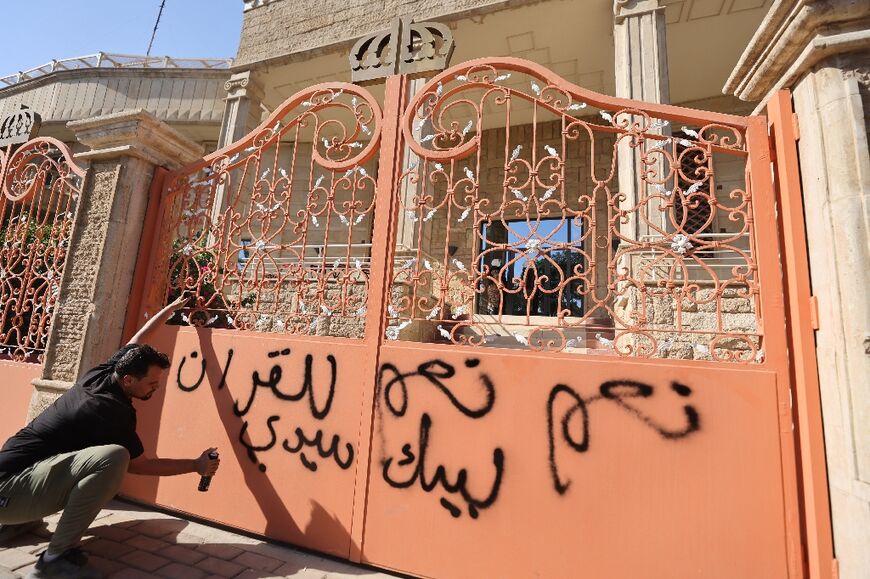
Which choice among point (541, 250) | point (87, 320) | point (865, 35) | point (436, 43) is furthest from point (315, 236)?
point (865, 35)

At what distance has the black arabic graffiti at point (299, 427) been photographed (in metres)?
2.36

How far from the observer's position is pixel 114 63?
12.7m

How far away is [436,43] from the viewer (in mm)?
2748

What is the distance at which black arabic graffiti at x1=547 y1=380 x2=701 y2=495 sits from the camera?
188 cm

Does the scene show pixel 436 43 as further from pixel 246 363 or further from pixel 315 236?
pixel 315 236

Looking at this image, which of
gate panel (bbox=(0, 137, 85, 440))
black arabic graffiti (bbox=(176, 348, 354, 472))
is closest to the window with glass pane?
black arabic graffiti (bbox=(176, 348, 354, 472))

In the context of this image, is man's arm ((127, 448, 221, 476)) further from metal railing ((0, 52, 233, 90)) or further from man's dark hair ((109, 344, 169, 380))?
metal railing ((0, 52, 233, 90))

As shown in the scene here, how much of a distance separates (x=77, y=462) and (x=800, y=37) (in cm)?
380

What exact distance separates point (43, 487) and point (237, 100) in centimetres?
810

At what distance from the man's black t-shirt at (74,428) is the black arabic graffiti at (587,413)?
2160 millimetres

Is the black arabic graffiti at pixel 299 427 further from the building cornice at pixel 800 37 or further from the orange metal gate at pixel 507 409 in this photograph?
the building cornice at pixel 800 37

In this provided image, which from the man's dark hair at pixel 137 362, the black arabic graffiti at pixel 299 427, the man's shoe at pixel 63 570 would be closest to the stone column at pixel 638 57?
the black arabic graffiti at pixel 299 427

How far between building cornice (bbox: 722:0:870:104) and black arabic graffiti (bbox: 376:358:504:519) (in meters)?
1.96

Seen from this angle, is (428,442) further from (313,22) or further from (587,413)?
(313,22)
